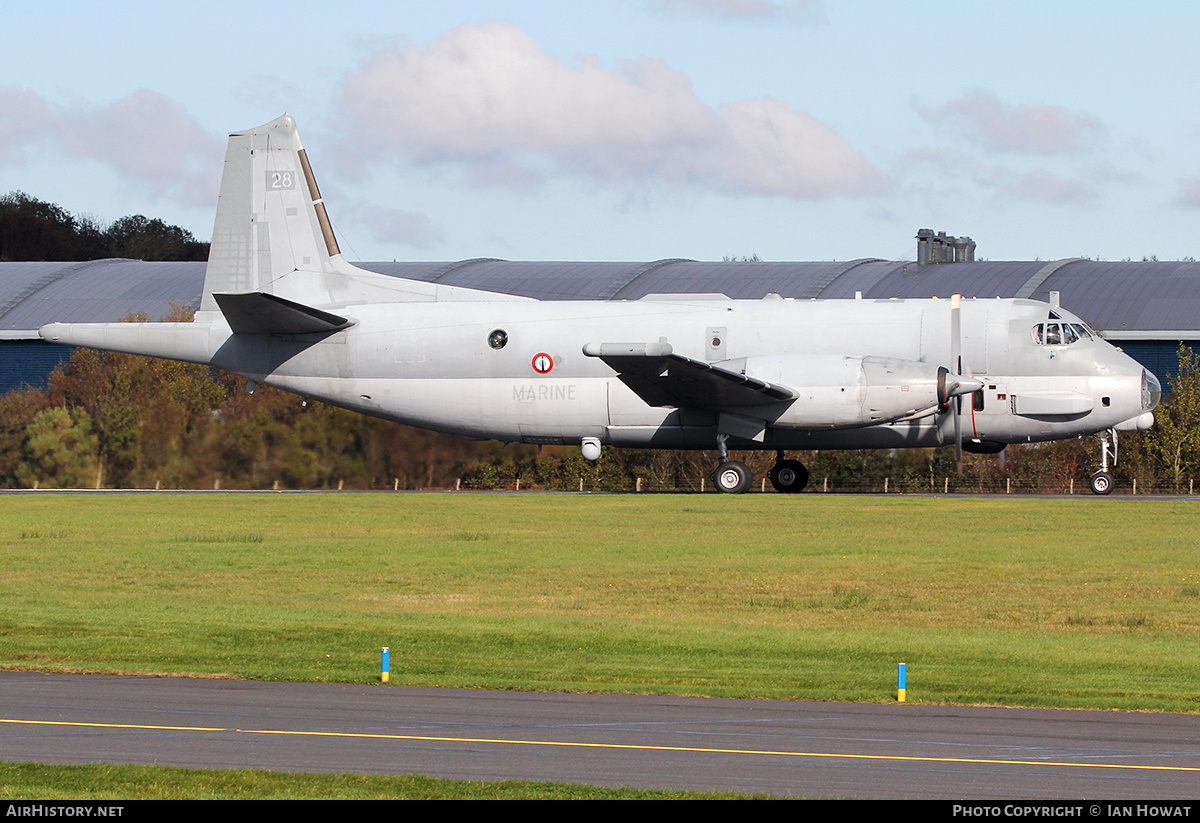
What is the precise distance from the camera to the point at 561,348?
40.6 metres

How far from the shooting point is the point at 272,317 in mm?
40438

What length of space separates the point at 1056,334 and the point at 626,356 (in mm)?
11863

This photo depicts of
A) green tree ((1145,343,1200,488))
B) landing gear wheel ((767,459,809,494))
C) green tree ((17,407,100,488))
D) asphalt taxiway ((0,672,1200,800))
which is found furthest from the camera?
green tree ((1145,343,1200,488))

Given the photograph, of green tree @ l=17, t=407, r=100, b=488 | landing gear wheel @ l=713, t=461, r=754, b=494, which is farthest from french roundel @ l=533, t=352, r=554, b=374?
green tree @ l=17, t=407, r=100, b=488

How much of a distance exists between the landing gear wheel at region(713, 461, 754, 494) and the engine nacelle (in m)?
1.89

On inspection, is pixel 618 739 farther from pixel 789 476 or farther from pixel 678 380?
pixel 789 476

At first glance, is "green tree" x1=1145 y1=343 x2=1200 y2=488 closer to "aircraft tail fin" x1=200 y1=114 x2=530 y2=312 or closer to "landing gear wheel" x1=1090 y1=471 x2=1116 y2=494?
"landing gear wheel" x1=1090 y1=471 x2=1116 y2=494

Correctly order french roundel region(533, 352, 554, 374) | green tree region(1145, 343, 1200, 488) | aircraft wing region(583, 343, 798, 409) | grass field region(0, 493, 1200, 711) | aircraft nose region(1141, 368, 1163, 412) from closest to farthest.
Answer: grass field region(0, 493, 1200, 711), aircraft wing region(583, 343, 798, 409), aircraft nose region(1141, 368, 1163, 412), french roundel region(533, 352, 554, 374), green tree region(1145, 343, 1200, 488)

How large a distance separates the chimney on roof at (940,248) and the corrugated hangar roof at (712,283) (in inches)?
96.5

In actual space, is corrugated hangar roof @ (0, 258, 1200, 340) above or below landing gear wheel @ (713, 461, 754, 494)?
above

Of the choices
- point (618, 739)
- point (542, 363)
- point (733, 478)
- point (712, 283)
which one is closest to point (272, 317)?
point (542, 363)

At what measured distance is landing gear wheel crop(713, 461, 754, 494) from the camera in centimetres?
3950

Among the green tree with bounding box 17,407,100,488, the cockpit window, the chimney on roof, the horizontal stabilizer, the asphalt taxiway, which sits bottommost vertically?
the asphalt taxiway

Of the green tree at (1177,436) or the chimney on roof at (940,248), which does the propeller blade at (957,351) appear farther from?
the chimney on roof at (940,248)
